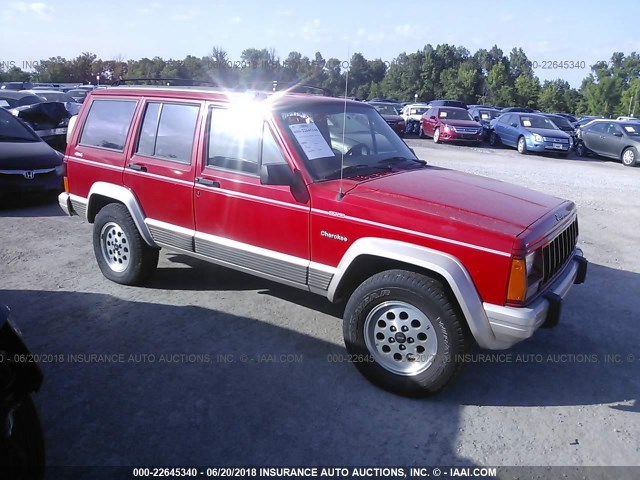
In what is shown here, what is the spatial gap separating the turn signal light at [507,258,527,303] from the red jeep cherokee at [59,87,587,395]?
0.04 ft

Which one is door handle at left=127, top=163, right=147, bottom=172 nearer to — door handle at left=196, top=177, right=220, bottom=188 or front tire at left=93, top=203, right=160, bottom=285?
front tire at left=93, top=203, right=160, bottom=285

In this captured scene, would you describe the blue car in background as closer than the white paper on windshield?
No

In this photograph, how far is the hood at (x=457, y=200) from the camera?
3281 millimetres

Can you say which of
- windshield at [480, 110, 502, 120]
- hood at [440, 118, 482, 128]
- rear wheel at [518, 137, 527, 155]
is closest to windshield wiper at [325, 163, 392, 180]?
rear wheel at [518, 137, 527, 155]

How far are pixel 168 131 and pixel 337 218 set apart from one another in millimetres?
1983

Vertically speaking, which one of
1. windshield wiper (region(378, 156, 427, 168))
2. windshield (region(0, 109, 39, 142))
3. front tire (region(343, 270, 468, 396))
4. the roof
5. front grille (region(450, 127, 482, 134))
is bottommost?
front tire (region(343, 270, 468, 396))

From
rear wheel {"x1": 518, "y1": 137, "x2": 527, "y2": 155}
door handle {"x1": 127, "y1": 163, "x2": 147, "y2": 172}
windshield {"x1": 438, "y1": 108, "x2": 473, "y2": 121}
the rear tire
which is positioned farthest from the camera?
windshield {"x1": 438, "y1": 108, "x2": 473, "y2": 121}

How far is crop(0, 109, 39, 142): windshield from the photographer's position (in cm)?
892

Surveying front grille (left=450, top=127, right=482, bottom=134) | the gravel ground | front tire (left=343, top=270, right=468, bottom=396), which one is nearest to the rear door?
the gravel ground

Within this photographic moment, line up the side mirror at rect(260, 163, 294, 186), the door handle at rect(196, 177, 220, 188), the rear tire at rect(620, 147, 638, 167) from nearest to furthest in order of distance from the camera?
the side mirror at rect(260, 163, 294, 186) < the door handle at rect(196, 177, 220, 188) < the rear tire at rect(620, 147, 638, 167)

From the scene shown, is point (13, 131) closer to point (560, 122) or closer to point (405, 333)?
point (405, 333)

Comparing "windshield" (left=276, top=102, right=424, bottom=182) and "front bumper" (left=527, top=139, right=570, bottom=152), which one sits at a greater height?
"windshield" (left=276, top=102, right=424, bottom=182)

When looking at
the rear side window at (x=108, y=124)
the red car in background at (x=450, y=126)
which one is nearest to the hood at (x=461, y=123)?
the red car in background at (x=450, y=126)

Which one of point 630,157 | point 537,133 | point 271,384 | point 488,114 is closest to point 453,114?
point 537,133
